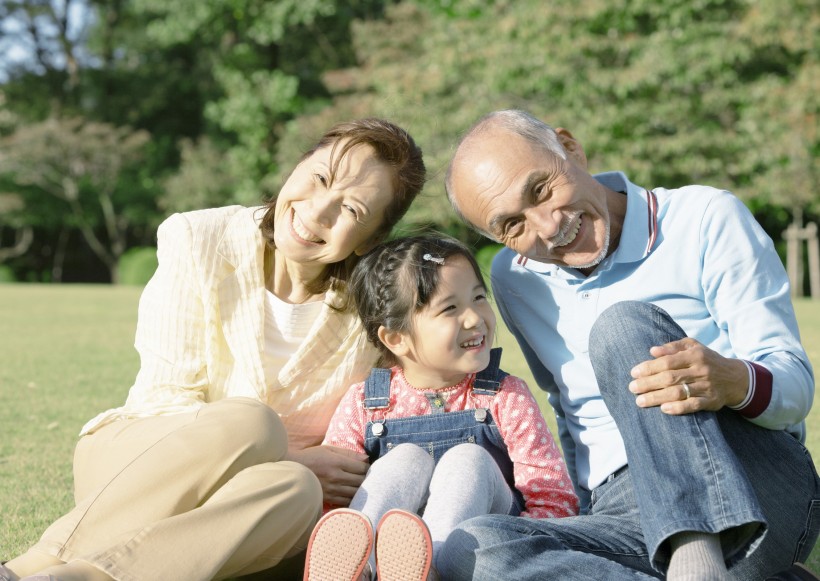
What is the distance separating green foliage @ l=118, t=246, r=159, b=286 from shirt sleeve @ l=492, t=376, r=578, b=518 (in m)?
25.1

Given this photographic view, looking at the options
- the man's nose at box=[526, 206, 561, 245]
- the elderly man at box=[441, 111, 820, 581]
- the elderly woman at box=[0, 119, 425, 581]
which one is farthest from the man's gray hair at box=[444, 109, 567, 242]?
the elderly woman at box=[0, 119, 425, 581]

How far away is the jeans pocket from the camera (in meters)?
2.40

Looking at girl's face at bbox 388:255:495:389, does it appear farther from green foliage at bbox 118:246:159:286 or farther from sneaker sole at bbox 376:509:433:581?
green foliage at bbox 118:246:159:286

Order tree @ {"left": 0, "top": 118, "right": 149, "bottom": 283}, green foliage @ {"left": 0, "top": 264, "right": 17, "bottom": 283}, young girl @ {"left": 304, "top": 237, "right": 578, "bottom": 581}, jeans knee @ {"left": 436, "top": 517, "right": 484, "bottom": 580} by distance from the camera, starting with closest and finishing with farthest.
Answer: jeans knee @ {"left": 436, "top": 517, "right": 484, "bottom": 580} → young girl @ {"left": 304, "top": 237, "right": 578, "bottom": 581} → tree @ {"left": 0, "top": 118, "right": 149, "bottom": 283} → green foliage @ {"left": 0, "top": 264, "right": 17, "bottom": 283}

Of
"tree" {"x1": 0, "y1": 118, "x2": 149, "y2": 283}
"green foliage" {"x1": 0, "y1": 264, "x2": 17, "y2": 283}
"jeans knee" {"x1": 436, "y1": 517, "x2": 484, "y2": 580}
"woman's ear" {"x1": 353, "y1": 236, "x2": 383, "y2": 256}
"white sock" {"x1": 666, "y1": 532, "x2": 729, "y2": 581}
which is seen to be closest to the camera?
"white sock" {"x1": 666, "y1": 532, "x2": 729, "y2": 581}

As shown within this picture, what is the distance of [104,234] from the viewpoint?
3247 centimetres

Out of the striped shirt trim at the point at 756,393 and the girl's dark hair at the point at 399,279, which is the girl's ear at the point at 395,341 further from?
the striped shirt trim at the point at 756,393

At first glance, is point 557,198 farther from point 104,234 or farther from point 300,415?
point 104,234

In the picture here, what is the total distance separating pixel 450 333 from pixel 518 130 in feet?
2.14

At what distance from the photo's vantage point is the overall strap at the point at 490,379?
3.08 metres

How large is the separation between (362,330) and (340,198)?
46cm

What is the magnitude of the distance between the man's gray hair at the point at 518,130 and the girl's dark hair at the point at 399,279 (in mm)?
204

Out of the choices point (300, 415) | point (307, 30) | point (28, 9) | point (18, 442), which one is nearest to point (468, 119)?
point (307, 30)

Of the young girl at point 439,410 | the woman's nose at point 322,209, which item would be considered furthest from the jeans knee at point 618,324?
the woman's nose at point 322,209
